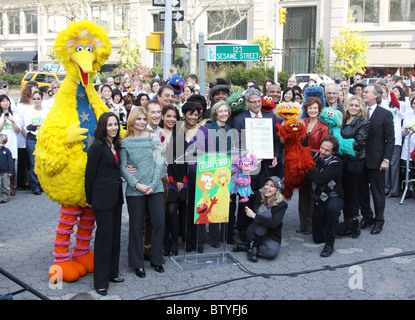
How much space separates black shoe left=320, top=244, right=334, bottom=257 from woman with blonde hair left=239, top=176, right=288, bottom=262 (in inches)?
21.7

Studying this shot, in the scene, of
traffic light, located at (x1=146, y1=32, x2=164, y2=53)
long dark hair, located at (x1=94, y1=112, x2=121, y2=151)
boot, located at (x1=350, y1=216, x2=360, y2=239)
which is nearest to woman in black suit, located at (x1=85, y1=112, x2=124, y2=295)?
long dark hair, located at (x1=94, y1=112, x2=121, y2=151)

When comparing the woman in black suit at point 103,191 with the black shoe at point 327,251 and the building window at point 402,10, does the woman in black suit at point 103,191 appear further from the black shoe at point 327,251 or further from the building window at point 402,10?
the building window at point 402,10

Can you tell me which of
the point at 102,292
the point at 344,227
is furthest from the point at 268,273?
the point at 102,292

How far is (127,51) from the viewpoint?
37.2 metres

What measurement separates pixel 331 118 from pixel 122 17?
37.6m

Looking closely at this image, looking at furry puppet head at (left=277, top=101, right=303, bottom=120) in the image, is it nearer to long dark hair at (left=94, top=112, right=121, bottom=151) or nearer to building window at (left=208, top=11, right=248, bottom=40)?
long dark hair at (left=94, top=112, right=121, bottom=151)

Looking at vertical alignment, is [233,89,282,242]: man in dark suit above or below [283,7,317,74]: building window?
below

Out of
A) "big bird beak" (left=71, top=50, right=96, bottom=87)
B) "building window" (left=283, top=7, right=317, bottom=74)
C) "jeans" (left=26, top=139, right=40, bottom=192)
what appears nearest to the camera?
"big bird beak" (left=71, top=50, right=96, bottom=87)

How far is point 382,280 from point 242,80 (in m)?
17.4

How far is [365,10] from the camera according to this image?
1332 inches

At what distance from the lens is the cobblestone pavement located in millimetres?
4578

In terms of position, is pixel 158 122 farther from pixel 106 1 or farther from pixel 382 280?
pixel 106 1

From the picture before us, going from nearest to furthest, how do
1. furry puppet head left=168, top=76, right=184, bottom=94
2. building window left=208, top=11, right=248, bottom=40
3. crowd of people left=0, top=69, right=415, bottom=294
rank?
crowd of people left=0, top=69, right=415, bottom=294 < furry puppet head left=168, top=76, right=184, bottom=94 < building window left=208, top=11, right=248, bottom=40

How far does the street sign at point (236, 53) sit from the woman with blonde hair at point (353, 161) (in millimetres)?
1822
